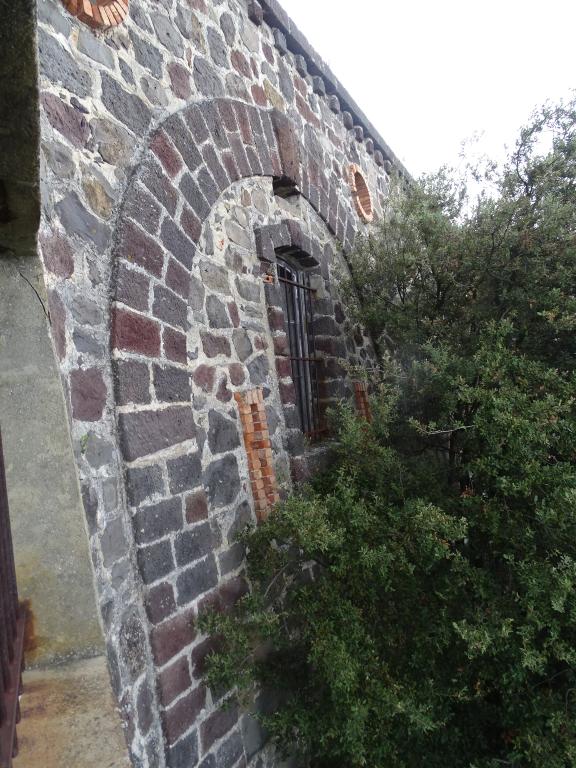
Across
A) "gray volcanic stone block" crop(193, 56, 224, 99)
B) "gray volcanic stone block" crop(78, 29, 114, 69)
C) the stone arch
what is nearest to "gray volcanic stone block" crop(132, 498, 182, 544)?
the stone arch

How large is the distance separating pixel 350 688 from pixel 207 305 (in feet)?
6.89

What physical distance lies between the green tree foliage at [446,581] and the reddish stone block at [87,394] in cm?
116

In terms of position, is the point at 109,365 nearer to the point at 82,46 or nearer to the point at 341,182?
the point at 82,46

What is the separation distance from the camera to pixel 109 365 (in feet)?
7.13

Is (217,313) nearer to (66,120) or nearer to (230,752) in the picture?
(66,120)

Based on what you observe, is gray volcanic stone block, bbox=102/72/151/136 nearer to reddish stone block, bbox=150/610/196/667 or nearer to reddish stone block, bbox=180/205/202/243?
reddish stone block, bbox=180/205/202/243

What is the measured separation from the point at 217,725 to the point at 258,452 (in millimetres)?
1420

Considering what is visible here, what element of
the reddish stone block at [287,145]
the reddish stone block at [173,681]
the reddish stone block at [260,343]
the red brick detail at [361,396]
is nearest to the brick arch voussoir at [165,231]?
the reddish stone block at [287,145]

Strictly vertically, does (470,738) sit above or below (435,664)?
below

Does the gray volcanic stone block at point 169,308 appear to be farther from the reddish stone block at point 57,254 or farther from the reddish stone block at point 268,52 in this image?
the reddish stone block at point 268,52

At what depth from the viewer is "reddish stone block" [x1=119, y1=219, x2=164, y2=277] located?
7.59 ft

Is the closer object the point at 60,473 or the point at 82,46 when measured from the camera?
the point at 60,473

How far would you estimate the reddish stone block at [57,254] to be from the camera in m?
1.89

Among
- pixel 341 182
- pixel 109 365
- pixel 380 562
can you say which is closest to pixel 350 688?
pixel 380 562
